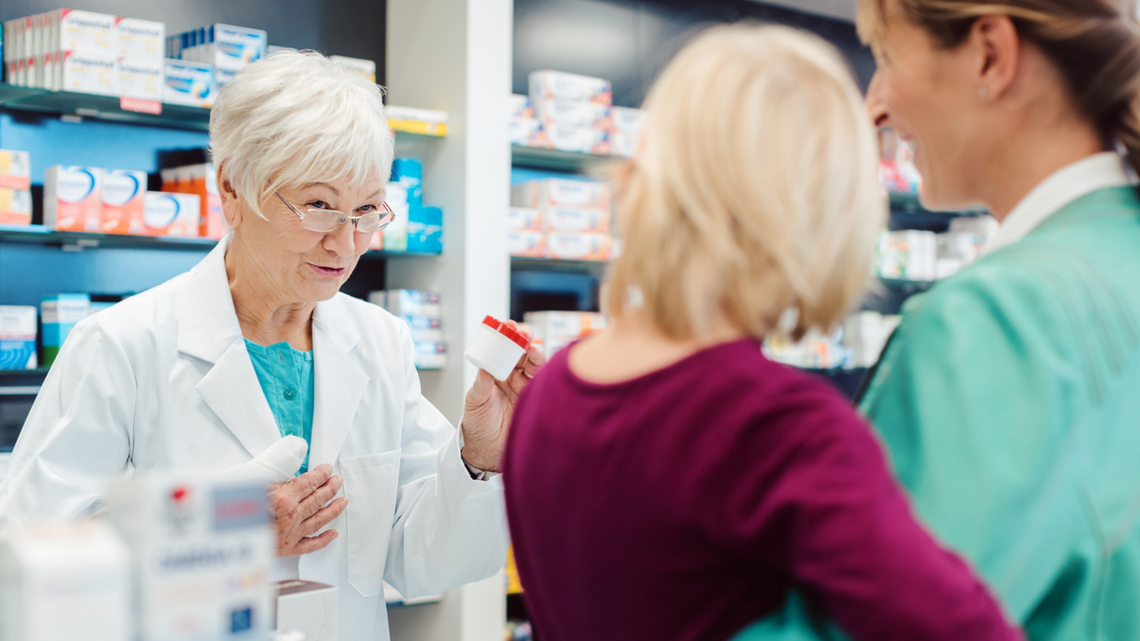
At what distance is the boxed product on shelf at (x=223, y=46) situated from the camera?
3213 mm

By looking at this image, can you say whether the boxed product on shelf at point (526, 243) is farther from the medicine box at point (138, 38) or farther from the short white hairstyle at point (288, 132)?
the short white hairstyle at point (288, 132)

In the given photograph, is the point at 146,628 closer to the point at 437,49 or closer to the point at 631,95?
the point at 437,49

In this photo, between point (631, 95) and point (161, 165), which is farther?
point (631, 95)

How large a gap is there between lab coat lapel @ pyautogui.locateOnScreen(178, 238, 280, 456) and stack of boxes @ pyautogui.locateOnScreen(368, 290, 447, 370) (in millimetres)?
1675

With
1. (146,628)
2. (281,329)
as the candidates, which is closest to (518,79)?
(281,329)

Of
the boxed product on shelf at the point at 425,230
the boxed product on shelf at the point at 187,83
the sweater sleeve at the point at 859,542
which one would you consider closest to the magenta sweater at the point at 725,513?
the sweater sleeve at the point at 859,542

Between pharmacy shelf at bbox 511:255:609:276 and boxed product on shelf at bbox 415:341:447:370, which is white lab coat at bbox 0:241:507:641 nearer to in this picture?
boxed product on shelf at bbox 415:341:447:370

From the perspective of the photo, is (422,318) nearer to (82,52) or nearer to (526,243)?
(526,243)

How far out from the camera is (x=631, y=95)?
4.83 metres

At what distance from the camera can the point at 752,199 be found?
79cm

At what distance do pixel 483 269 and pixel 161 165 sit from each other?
1.23 meters

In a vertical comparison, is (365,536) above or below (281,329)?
below

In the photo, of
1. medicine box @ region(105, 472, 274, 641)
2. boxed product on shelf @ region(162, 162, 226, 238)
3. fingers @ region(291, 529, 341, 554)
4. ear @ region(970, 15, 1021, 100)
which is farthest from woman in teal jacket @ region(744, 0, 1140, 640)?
boxed product on shelf @ region(162, 162, 226, 238)

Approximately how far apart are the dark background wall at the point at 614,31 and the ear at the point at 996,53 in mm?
3389
